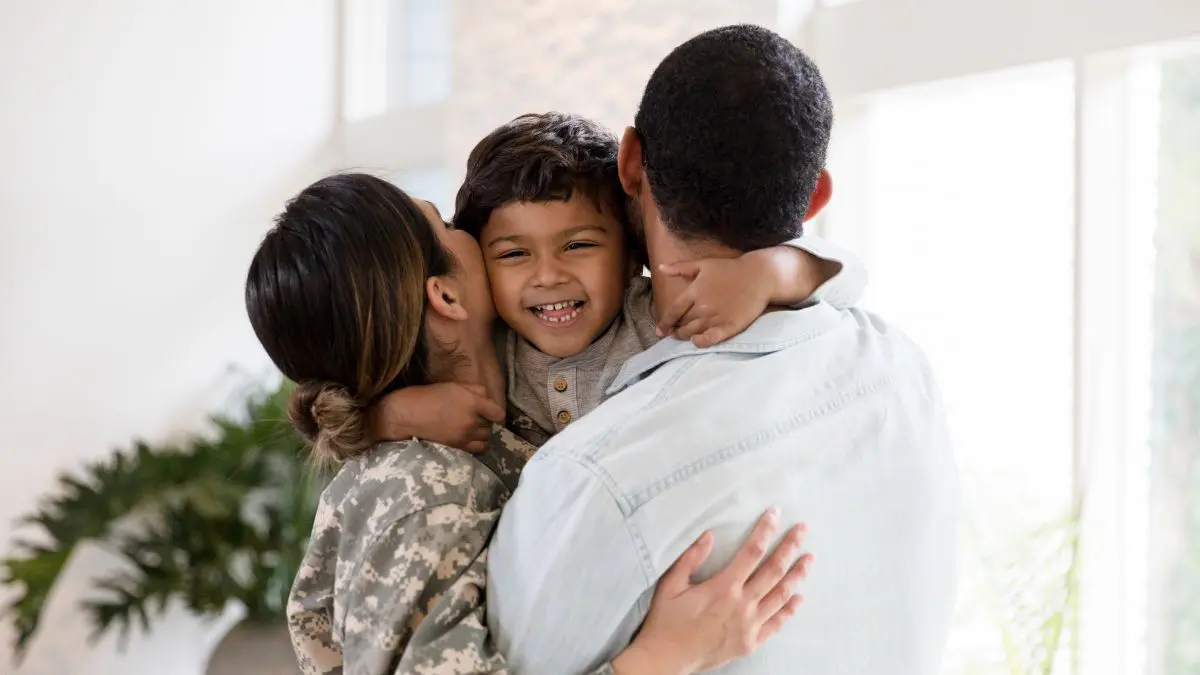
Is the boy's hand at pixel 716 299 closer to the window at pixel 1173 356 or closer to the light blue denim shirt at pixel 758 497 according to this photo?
the light blue denim shirt at pixel 758 497

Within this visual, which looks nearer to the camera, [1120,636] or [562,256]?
[562,256]

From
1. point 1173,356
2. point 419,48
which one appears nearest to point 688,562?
point 1173,356

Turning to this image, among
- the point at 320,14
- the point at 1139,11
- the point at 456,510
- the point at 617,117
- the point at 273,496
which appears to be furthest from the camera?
the point at 320,14

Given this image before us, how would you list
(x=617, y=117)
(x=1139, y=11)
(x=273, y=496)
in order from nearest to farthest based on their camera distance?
(x=1139, y=11) < (x=617, y=117) < (x=273, y=496)

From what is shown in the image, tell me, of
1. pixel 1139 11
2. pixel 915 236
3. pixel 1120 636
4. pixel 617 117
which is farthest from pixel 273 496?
pixel 1139 11

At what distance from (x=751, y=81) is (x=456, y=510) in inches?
19.4

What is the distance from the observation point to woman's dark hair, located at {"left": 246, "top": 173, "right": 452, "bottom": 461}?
127 cm

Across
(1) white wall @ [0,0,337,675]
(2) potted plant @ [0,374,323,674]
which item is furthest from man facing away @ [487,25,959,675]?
(1) white wall @ [0,0,337,675]

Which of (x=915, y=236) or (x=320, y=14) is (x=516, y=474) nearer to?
(x=915, y=236)

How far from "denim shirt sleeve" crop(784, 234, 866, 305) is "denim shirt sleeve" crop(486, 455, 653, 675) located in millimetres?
360

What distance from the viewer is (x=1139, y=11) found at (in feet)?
7.49

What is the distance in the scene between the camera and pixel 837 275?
1.26 meters

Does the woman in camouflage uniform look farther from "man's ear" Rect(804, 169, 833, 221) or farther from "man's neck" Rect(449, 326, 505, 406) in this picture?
"man's ear" Rect(804, 169, 833, 221)

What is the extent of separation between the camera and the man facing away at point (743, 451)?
3.30 ft
